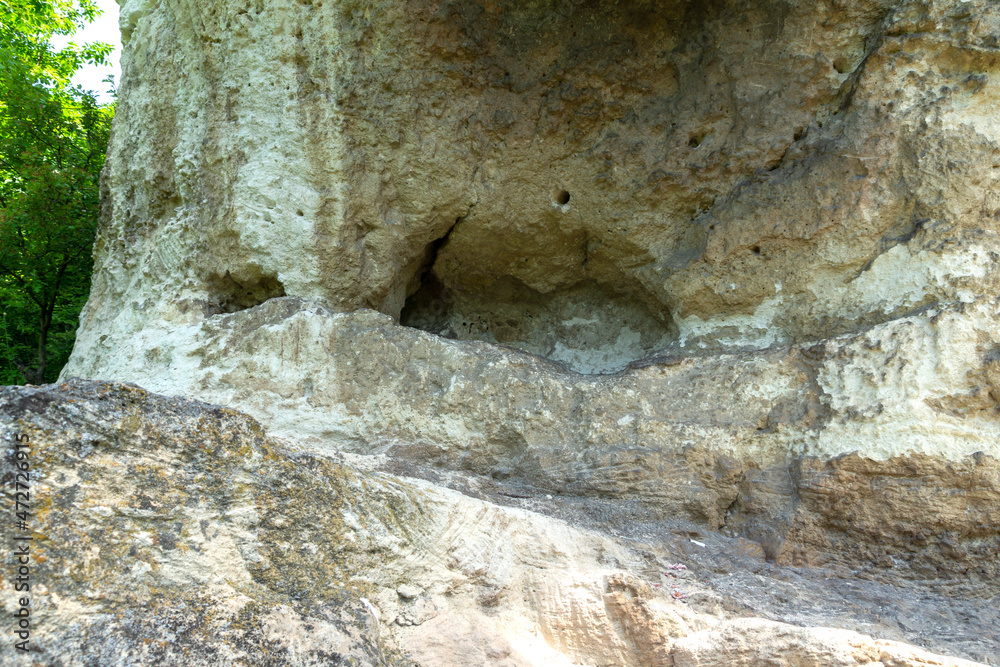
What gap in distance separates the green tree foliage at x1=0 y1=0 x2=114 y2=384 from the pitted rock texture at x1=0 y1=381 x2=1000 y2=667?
232 inches

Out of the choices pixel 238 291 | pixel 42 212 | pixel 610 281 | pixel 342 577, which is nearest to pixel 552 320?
pixel 610 281

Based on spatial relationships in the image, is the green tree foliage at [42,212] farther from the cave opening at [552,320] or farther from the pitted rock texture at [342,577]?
the pitted rock texture at [342,577]

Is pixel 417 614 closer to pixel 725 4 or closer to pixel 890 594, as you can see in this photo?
pixel 890 594

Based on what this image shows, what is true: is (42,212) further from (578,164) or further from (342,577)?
(342,577)

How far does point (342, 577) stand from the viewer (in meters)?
2.46

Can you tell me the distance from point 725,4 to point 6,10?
8.63 m

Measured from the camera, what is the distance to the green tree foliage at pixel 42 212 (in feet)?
24.4

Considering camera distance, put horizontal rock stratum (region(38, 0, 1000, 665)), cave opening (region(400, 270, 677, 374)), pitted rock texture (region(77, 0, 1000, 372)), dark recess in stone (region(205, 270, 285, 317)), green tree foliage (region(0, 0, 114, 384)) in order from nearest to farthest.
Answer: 1. horizontal rock stratum (region(38, 0, 1000, 665))
2. pitted rock texture (region(77, 0, 1000, 372))
3. dark recess in stone (region(205, 270, 285, 317))
4. cave opening (region(400, 270, 677, 374))
5. green tree foliage (region(0, 0, 114, 384))

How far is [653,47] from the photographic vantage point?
4348mm

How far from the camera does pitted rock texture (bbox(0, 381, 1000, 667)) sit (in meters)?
2.03

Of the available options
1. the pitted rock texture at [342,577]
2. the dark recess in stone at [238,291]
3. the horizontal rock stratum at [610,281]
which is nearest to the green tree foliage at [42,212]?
the horizontal rock stratum at [610,281]

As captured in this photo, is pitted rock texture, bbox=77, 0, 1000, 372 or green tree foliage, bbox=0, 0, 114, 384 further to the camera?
green tree foliage, bbox=0, 0, 114, 384

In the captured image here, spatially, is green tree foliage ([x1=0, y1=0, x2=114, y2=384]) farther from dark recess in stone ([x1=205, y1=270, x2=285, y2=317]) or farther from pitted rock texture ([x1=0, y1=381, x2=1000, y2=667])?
pitted rock texture ([x1=0, y1=381, x2=1000, y2=667])

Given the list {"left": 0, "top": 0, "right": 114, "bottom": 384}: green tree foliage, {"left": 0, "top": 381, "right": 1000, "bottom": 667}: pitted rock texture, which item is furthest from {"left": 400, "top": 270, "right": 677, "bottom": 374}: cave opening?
{"left": 0, "top": 0, "right": 114, "bottom": 384}: green tree foliage
